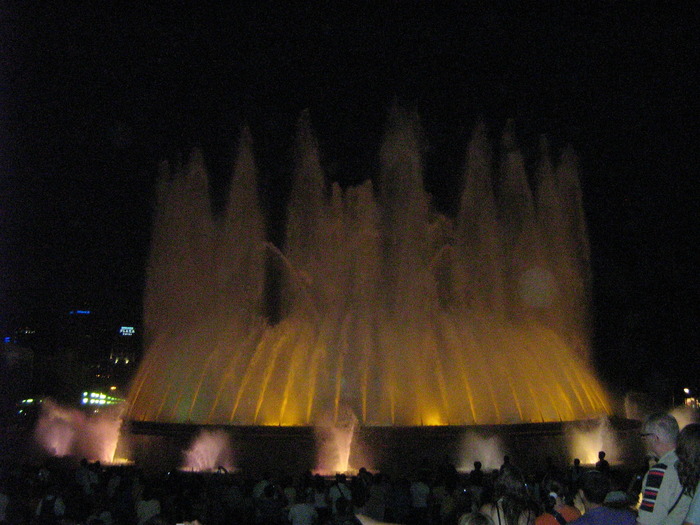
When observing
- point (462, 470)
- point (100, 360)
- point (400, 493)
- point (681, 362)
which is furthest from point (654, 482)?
point (100, 360)

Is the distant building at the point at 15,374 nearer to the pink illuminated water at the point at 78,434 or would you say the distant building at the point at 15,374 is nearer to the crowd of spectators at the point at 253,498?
the pink illuminated water at the point at 78,434

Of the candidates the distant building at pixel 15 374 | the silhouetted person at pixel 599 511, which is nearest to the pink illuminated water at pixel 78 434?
the silhouetted person at pixel 599 511

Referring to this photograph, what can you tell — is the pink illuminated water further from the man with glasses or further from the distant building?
the distant building

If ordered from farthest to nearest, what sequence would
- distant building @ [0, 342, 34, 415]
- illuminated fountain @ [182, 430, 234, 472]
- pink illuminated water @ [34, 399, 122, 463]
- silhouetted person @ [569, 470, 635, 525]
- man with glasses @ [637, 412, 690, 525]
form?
distant building @ [0, 342, 34, 415] < pink illuminated water @ [34, 399, 122, 463] < illuminated fountain @ [182, 430, 234, 472] < silhouetted person @ [569, 470, 635, 525] < man with glasses @ [637, 412, 690, 525]

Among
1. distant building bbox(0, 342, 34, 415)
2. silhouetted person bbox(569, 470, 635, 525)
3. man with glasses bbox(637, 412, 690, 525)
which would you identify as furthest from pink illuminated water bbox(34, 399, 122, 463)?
distant building bbox(0, 342, 34, 415)

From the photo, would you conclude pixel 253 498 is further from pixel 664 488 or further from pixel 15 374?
pixel 15 374

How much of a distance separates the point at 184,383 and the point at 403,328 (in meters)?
6.45

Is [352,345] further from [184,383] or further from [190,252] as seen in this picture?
[190,252]

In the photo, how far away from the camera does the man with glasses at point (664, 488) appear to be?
3.81 metres

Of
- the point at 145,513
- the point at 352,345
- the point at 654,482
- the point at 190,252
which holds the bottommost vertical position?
the point at 145,513

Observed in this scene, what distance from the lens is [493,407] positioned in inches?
691

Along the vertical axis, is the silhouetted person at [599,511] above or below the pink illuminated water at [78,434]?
below

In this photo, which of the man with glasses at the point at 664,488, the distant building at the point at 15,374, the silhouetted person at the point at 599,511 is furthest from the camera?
the distant building at the point at 15,374

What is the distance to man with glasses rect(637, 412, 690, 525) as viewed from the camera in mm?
3807
